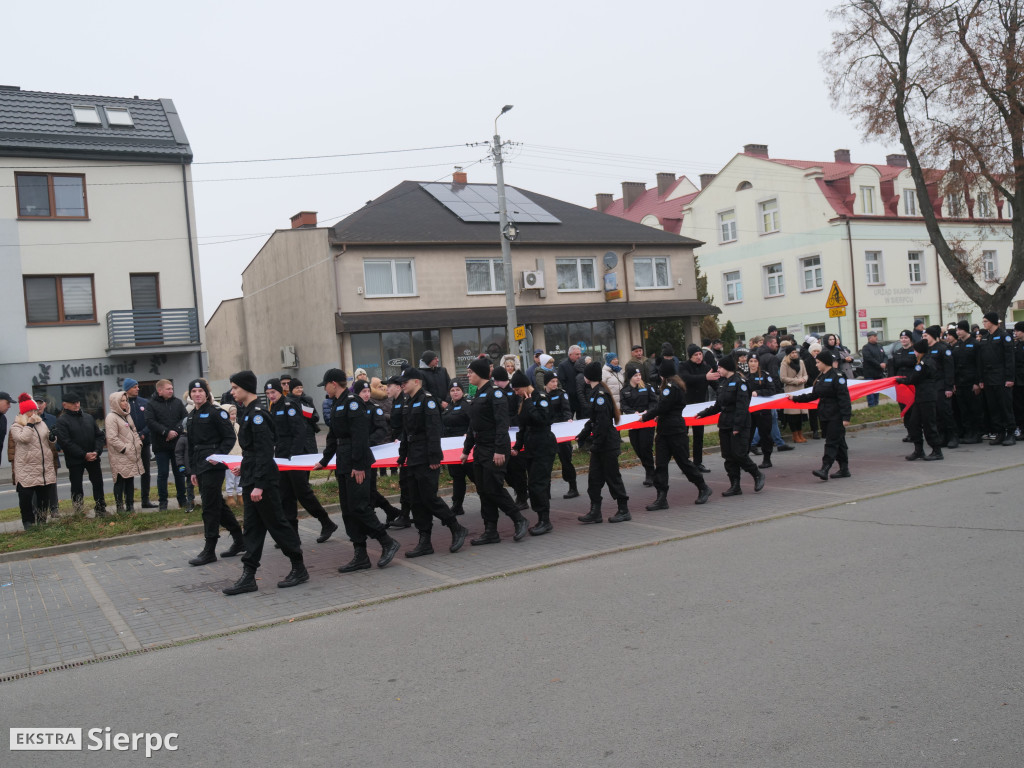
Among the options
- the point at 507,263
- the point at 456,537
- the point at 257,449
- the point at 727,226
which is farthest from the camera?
the point at 727,226

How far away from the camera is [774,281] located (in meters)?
46.7

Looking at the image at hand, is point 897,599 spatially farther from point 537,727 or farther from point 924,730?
point 537,727

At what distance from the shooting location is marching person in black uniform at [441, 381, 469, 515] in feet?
37.3

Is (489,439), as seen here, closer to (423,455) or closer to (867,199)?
(423,455)

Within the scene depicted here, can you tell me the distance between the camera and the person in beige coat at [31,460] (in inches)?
454

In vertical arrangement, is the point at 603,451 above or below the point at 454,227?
below

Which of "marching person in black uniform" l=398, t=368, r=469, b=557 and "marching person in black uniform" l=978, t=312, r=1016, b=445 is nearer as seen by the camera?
"marching person in black uniform" l=398, t=368, r=469, b=557

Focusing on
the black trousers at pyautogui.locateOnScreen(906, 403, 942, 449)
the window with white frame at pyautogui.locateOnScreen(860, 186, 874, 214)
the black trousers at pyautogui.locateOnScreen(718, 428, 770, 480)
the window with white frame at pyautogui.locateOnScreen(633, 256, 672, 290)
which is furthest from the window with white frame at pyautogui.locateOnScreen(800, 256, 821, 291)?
the black trousers at pyautogui.locateOnScreen(718, 428, 770, 480)

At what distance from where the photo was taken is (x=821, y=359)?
39.2 feet

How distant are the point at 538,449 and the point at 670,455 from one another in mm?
2030

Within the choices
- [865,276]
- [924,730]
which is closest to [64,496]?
[924,730]

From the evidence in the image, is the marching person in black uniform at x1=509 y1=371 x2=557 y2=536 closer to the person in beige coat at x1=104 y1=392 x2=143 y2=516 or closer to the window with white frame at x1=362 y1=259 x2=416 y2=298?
the person in beige coat at x1=104 y1=392 x2=143 y2=516

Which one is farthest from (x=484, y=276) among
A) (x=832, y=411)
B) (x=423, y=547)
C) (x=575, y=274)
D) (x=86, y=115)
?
(x=423, y=547)

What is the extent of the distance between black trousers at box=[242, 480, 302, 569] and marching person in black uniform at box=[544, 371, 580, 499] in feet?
12.5
